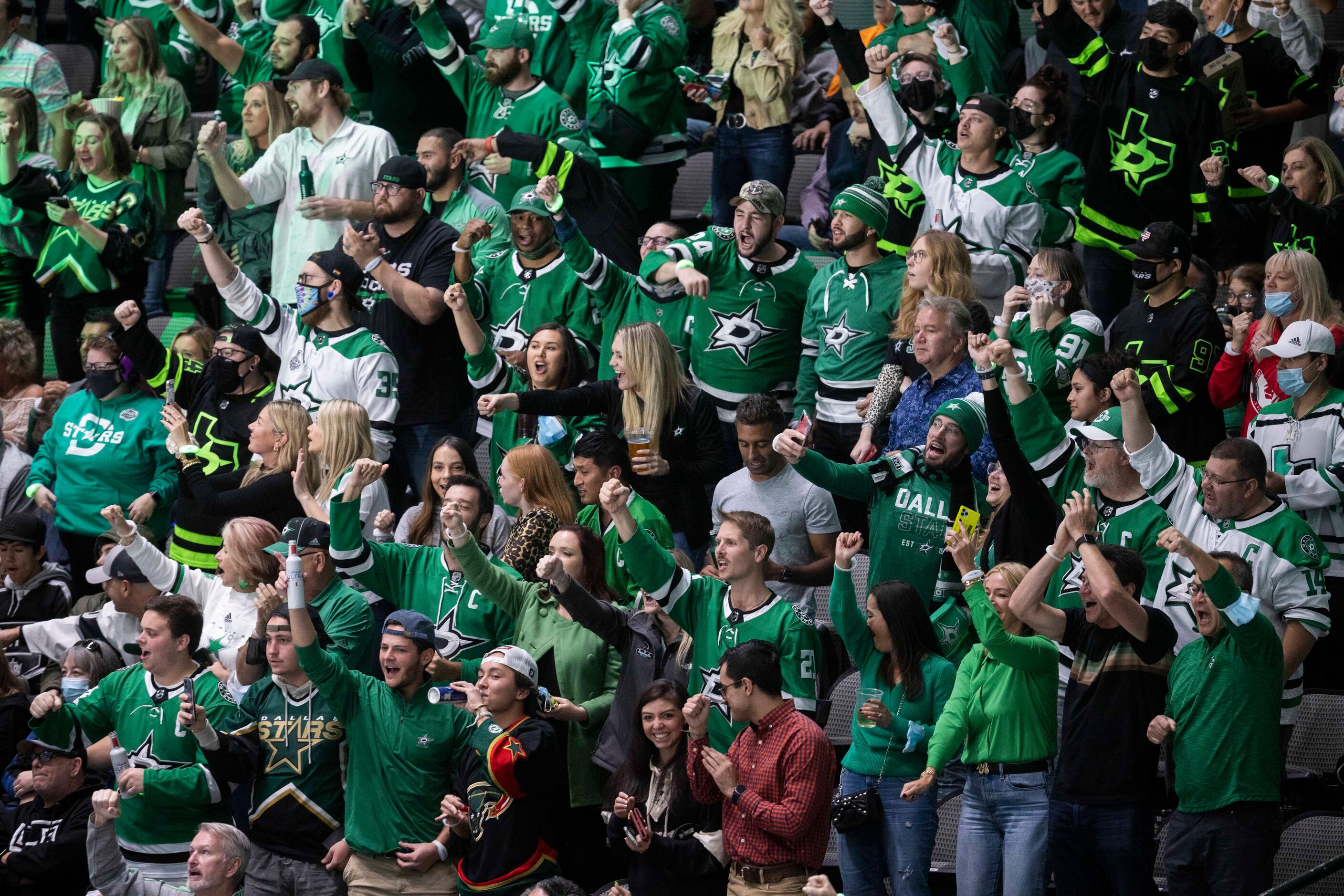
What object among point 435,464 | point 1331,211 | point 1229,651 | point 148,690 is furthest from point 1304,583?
point 148,690

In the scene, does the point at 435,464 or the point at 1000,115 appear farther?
the point at 1000,115

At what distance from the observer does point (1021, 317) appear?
791 cm

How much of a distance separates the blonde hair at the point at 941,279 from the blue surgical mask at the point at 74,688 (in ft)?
12.2

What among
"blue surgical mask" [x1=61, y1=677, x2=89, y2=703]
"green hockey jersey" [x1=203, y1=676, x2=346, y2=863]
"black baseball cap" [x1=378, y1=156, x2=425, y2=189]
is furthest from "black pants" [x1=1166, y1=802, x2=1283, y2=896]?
"black baseball cap" [x1=378, y1=156, x2=425, y2=189]

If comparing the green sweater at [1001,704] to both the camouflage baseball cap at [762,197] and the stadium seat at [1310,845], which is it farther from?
the camouflage baseball cap at [762,197]

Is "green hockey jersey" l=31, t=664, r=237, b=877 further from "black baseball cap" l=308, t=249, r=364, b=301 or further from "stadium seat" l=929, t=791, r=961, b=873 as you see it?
"stadium seat" l=929, t=791, r=961, b=873

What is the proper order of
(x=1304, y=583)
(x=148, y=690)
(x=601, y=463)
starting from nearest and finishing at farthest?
(x=1304, y=583)
(x=148, y=690)
(x=601, y=463)

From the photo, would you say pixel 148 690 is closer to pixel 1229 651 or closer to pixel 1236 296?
pixel 1229 651

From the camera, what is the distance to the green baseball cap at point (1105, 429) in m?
6.74

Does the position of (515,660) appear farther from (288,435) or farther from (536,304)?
(536,304)

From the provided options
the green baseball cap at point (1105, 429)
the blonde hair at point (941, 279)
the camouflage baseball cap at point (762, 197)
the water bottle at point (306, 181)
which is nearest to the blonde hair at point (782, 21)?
the camouflage baseball cap at point (762, 197)

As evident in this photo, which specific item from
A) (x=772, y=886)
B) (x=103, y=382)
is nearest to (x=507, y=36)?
(x=103, y=382)

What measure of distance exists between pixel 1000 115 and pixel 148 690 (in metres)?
4.63

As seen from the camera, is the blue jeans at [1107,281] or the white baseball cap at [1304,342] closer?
the white baseball cap at [1304,342]
